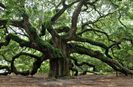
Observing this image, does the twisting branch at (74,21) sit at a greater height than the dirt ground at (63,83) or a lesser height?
greater

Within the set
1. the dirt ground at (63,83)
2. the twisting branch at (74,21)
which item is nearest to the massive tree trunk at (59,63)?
the twisting branch at (74,21)

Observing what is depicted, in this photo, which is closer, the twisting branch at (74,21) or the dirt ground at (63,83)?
the dirt ground at (63,83)

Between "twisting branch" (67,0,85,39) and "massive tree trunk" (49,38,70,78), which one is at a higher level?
"twisting branch" (67,0,85,39)

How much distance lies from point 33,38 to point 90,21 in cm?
420

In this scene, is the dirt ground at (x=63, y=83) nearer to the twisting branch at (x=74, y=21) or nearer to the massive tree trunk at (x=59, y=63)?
the massive tree trunk at (x=59, y=63)

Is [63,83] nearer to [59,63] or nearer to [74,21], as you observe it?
[59,63]

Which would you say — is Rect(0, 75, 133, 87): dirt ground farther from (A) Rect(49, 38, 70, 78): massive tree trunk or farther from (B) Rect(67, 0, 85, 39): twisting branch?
(B) Rect(67, 0, 85, 39): twisting branch

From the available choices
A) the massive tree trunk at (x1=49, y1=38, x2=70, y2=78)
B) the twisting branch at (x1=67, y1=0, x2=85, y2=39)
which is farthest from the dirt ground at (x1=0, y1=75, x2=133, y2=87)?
the twisting branch at (x1=67, y1=0, x2=85, y2=39)

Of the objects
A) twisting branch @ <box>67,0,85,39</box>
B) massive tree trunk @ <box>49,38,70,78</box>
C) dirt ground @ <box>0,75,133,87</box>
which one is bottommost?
dirt ground @ <box>0,75,133,87</box>

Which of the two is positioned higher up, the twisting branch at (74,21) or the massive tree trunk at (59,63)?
the twisting branch at (74,21)

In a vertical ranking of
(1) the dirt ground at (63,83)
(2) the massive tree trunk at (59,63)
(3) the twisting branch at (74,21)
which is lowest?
(1) the dirt ground at (63,83)

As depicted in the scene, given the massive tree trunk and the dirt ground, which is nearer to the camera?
the dirt ground

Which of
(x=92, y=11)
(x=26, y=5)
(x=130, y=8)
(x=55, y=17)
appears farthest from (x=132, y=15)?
(x=26, y=5)

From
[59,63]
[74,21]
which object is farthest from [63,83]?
[74,21]
